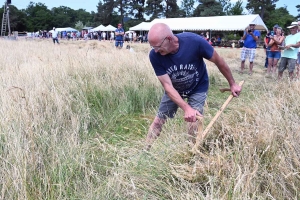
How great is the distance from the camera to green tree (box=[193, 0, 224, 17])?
58.6 meters

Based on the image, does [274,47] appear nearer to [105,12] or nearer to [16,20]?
[105,12]

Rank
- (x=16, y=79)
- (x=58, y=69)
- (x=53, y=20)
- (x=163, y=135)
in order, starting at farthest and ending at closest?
(x=53, y=20) → (x=58, y=69) → (x=16, y=79) → (x=163, y=135)

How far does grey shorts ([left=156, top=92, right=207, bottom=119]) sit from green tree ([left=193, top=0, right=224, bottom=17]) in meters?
58.9

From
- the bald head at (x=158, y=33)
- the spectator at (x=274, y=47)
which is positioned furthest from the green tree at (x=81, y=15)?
the bald head at (x=158, y=33)

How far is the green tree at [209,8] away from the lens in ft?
192

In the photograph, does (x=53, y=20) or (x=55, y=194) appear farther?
(x=53, y=20)

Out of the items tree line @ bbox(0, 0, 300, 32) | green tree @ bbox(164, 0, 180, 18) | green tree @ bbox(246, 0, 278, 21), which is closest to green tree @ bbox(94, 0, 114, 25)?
tree line @ bbox(0, 0, 300, 32)

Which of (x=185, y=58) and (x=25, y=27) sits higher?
(x=25, y=27)

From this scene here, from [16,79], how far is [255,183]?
329cm

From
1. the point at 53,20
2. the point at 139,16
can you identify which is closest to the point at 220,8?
the point at 139,16

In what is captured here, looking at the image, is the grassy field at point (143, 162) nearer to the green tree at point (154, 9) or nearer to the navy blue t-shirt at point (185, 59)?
the navy blue t-shirt at point (185, 59)

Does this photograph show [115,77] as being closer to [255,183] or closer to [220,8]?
[255,183]

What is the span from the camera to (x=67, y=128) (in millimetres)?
2900

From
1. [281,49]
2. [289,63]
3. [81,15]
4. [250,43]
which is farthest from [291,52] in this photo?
[81,15]
